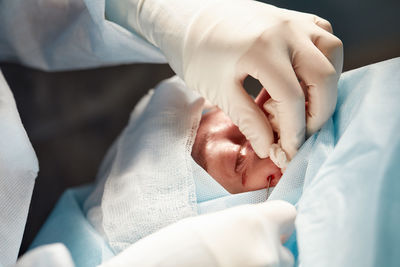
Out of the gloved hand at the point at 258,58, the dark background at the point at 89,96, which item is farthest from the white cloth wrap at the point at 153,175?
the dark background at the point at 89,96

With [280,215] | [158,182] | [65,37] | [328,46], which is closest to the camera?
[280,215]

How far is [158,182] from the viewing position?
968 mm

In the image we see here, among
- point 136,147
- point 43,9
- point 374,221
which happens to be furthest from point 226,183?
point 43,9

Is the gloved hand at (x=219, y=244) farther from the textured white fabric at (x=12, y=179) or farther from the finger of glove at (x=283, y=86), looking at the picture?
the textured white fabric at (x=12, y=179)

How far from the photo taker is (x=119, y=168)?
1.08m

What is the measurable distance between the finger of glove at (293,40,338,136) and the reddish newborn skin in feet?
0.57

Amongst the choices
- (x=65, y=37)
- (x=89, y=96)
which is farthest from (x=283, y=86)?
(x=89, y=96)

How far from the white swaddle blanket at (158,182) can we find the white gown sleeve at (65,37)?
166 millimetres

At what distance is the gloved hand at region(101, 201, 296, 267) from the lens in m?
0.67

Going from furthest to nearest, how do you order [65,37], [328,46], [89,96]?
[89,96] → [65,37] → [328,46]

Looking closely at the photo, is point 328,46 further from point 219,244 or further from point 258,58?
point 219,244

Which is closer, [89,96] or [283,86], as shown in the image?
[283,86]

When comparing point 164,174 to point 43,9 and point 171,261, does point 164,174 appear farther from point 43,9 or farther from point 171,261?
point 43,9

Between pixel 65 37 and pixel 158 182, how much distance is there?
19.4 inches
